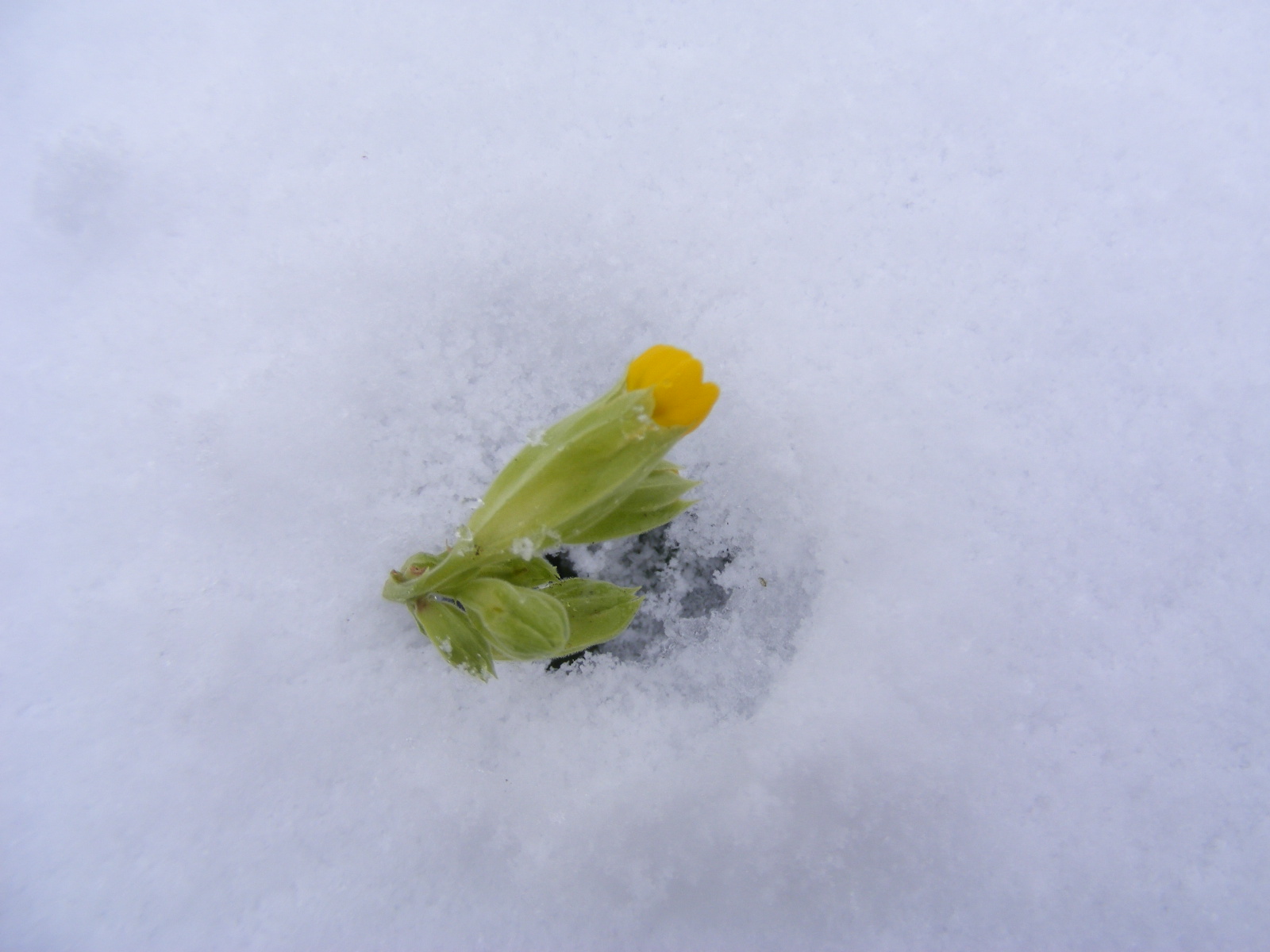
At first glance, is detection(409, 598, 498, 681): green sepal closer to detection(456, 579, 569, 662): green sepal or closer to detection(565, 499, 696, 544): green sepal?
Result: detection(456, 579, 569, 662): green sepal

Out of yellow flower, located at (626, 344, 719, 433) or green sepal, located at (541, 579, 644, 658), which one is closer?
yellow flower, located at (626, 344, 719, 433)

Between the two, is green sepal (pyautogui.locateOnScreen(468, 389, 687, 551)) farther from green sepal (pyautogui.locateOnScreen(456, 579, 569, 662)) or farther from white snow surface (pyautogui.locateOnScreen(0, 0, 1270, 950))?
white snow surface (pyautogui.locateOnScreen(0, 0, 1270, 950))

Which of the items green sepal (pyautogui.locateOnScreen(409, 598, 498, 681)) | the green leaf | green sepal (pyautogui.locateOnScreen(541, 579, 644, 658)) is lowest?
green sepal (pyautogui.locateOnScreen(541, 579, 644, 658))

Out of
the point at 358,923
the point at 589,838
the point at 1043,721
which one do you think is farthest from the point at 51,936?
the point at 1043,721

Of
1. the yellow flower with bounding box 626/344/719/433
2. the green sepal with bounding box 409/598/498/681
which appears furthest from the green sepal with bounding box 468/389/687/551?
the green sepal with bounding box 409/598/498/681

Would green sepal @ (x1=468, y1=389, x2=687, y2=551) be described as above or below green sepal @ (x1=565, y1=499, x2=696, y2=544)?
above

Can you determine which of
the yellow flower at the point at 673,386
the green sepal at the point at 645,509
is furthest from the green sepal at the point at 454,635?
the yellow flower at the point at 673,386
